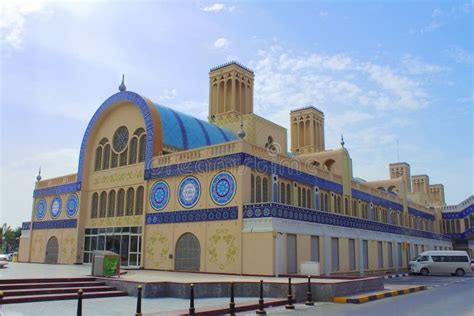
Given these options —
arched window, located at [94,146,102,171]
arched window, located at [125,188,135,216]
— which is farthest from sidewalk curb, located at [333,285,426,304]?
arched window, located at [94,146,102,171]

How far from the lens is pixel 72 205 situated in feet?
97.8

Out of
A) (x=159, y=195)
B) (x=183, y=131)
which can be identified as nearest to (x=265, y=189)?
(x=159, y=195)

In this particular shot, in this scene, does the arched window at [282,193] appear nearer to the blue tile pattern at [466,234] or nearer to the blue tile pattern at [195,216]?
the blue tile pattern at [195,216]

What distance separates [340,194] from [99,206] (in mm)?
15773

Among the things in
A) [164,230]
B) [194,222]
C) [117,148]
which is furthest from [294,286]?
[117,148]

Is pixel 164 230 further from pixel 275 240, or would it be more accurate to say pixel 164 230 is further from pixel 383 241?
pixel 383 241

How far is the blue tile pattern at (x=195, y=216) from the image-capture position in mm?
20500

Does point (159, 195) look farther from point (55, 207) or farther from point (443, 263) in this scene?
point (443, 263)

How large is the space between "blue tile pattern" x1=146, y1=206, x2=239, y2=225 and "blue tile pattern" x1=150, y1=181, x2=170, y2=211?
1.62 ft

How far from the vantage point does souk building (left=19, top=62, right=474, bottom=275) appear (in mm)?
20328

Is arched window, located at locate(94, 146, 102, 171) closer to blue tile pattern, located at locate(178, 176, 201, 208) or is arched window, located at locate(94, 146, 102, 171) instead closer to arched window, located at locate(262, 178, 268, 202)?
blue tile pattern, located at locate(178, 176, 201, 208)

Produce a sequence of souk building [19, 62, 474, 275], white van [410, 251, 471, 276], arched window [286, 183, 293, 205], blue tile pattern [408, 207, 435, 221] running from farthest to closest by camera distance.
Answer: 1. blue tile pattern [408, 207, 435, 221]
2. white van [410, 251, 471, 276]
3. arched window [286, 183, 293, 205]
4. souk building [19, 62, 474, 275]

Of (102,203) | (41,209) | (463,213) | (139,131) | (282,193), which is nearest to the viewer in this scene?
(282,193)

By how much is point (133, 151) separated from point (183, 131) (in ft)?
11.1
